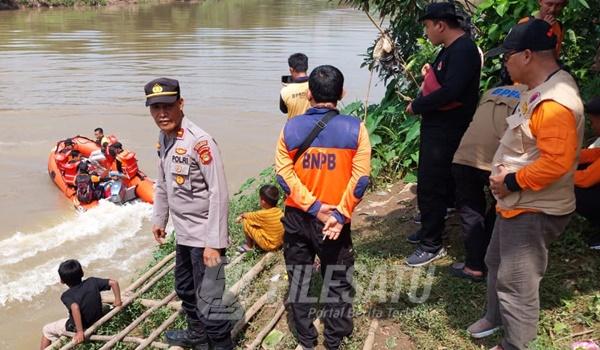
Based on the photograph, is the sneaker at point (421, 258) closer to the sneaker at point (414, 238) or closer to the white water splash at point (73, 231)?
the sneaker at point (414, 238)

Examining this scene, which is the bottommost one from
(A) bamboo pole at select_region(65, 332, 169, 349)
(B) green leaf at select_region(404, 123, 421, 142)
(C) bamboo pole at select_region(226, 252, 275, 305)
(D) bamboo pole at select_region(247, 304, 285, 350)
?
(A) bamboo pole at select_region(65, 332, 169, 349)

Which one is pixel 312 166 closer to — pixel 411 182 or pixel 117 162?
pixel 411 182

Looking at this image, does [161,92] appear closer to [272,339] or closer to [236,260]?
[272,339]

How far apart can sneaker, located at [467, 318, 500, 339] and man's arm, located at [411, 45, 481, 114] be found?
142 centimetres

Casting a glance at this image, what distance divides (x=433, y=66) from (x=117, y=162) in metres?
6.96

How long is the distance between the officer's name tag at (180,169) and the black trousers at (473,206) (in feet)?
5.82

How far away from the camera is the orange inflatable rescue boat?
9.29 m

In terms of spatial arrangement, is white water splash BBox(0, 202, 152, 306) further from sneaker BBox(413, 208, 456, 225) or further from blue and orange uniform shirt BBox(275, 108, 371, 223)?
blue and orange uniform shirt BBox(275, 108, 371, 223)

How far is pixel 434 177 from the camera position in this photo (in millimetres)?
3998

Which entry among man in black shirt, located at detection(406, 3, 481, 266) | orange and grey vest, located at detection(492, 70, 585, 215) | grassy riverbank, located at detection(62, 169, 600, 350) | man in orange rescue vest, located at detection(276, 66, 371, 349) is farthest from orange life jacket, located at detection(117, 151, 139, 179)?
orange and grey vest, located at detection(492, 70, 585, 215)

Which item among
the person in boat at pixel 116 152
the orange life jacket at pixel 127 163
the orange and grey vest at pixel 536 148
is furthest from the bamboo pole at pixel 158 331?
the person in boat at pixel 116 152

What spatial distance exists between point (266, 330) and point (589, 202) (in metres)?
2.40

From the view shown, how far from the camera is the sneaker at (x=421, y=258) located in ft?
13.8

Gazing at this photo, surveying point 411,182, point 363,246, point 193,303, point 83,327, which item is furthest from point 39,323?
point 411,182
